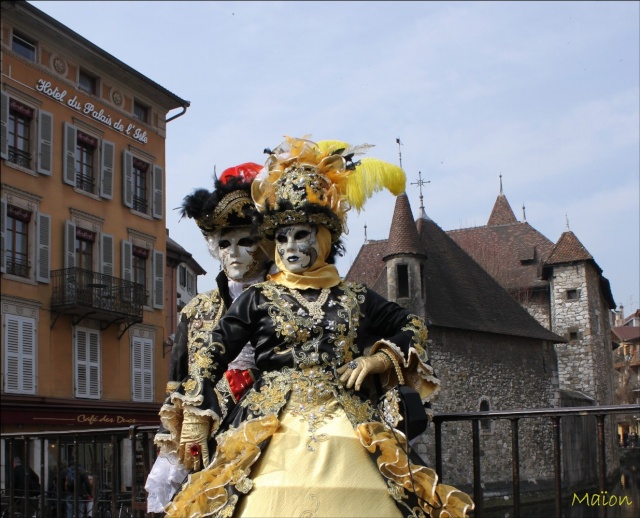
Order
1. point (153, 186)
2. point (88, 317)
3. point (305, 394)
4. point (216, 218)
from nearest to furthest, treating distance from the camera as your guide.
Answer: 1. point (305, 394)
2. point (216, 218)
3. point (88, 317)
4. point (153, 186)

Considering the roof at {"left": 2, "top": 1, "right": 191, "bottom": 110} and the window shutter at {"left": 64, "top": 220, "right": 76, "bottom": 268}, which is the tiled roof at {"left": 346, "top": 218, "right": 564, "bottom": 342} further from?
the window shutter at {"left": 64, "top": 220, "right": 76, "bottom": 268}

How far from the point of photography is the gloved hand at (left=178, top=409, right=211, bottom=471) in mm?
4109

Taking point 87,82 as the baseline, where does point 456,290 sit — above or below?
below

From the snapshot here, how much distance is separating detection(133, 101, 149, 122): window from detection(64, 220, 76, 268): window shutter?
4.91 metres

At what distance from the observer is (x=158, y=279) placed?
92.7 feet

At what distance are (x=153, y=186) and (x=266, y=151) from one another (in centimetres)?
2418

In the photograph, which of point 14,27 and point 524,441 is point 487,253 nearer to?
point 524,441

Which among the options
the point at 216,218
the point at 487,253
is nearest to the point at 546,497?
the point at 487,253

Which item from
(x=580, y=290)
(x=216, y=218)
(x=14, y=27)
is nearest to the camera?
(x=216, y=218)

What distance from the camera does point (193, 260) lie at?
37.6 m

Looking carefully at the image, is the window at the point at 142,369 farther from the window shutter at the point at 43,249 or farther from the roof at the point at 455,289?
the roof at the point at 455,289

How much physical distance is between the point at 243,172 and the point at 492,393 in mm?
32202

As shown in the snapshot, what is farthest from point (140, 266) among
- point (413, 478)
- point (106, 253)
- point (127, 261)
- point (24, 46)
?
point (413, 478)

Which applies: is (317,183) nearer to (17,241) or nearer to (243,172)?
(243,172)
